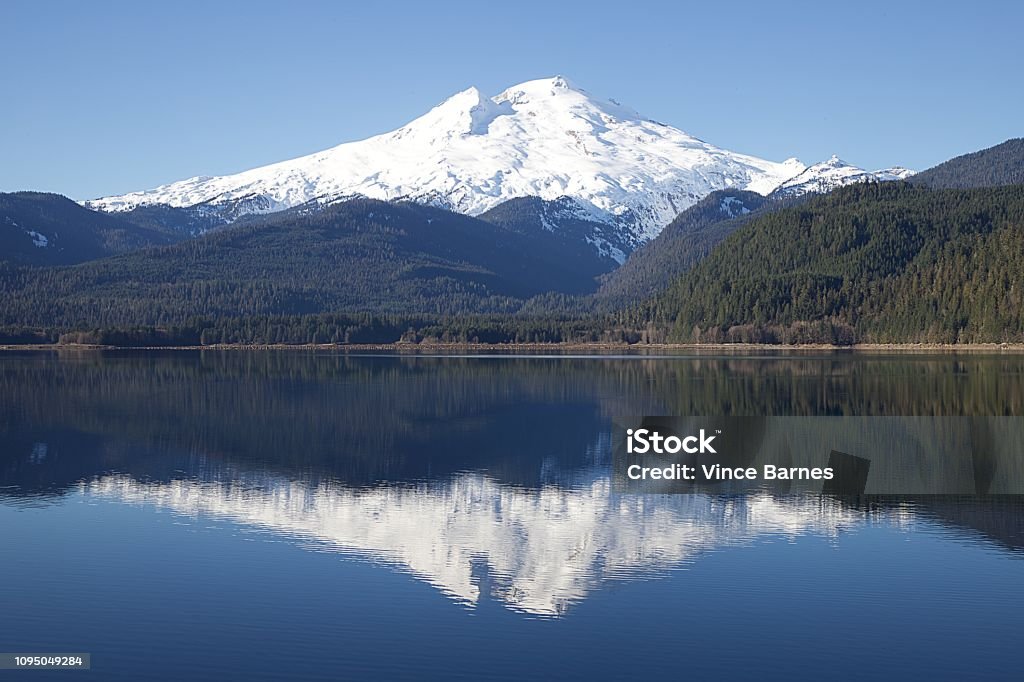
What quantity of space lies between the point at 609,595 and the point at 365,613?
22.7 feet

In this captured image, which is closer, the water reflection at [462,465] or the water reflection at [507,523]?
the water reflection at [507,523]

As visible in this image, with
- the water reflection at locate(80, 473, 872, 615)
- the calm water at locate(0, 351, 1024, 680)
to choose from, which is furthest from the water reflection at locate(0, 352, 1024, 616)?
the calm water at locate(0, 351, 1024, 680)

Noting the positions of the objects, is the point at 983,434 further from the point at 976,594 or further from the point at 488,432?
the point at 976,594

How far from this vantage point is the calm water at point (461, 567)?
3045cm

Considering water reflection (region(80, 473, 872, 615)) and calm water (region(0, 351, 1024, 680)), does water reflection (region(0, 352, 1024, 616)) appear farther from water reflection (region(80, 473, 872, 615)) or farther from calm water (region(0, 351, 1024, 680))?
calm water (region(0, 351, 1024, 680))

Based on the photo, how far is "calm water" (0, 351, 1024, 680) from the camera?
99.9ft

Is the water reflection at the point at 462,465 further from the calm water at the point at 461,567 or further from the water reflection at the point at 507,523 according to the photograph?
the calm water at the point at 461,567

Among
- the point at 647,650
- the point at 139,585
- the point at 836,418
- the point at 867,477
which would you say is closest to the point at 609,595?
the point at 647,650

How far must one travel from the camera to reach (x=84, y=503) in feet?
168

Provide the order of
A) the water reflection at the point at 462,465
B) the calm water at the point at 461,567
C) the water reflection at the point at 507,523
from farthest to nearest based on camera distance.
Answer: the water reflection at the point at 462,465 < the water reflection at the point at 507,523 < the calm water at the point at 461,567

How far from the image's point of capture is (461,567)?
129 ft

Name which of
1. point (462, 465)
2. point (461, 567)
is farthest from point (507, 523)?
point (462, 465)

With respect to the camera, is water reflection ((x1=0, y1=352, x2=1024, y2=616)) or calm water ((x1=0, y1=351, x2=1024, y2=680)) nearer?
calm water ((x1=0, y1=351, x2=1024, y2=680))

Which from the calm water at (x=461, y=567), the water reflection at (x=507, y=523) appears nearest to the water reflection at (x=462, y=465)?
the water reflection at (x=507, y=523)
